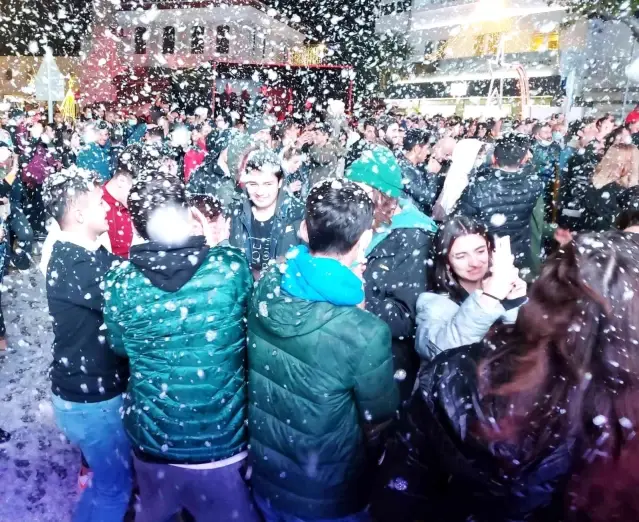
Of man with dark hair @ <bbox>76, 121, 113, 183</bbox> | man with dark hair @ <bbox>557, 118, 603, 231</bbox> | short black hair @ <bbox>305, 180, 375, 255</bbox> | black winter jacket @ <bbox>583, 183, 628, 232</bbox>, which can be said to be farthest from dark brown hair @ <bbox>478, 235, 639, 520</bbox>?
man with dark hair @ <bbox>76, 121, 113, 183</bbox>

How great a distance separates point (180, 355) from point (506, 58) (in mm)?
31512

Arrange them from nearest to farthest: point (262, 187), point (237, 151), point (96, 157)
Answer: point (262, 187) → point (237, 151) → point (96, 157)

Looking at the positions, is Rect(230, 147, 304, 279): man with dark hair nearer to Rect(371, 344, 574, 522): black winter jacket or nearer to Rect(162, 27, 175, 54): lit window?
Rect(371, 344, 574, 522): black winter jacket

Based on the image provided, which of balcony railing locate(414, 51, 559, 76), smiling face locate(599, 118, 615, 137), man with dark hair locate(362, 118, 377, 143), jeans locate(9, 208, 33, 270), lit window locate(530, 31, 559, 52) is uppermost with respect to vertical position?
lit window locate(530, 31, 559, 52)

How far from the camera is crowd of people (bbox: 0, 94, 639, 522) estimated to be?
1.17 metres

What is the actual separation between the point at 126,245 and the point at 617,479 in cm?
347

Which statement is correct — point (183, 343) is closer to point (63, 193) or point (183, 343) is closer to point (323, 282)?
point (323, 282)

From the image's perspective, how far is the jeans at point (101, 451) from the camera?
7.96 feet

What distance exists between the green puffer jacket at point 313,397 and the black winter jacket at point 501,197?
300cm

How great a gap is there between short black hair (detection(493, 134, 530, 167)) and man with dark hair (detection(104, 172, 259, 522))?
3.18 metres

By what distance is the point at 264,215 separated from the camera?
3496mm

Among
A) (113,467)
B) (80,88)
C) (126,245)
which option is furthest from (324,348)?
(80,88)

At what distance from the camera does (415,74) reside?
1353 inches

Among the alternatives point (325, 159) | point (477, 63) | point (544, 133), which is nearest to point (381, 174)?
point (325, 159)
